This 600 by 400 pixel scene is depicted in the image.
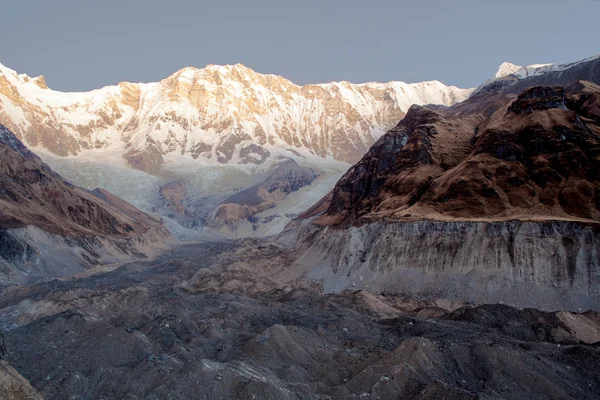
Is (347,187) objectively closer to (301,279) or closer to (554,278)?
(301,279)

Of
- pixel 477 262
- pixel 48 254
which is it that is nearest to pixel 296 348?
pixel 477 262

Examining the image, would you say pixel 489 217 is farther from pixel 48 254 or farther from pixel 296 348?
pixel 48 254

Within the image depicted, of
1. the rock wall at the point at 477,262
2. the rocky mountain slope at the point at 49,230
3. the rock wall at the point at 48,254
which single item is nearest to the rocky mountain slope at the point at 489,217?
the rock wall at the point at 477,262

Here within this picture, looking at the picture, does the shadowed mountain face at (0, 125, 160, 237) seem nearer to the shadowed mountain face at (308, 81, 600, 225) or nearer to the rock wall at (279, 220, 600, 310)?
the rock wall at (279, 220, 600, 310)

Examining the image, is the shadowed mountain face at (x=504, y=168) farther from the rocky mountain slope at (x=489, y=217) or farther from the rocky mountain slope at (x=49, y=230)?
the rocky mountain slope at (x=49, y=230)

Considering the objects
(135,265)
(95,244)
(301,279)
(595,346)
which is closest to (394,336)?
(595,346)

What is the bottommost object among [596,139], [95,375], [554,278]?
[554,278]
